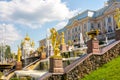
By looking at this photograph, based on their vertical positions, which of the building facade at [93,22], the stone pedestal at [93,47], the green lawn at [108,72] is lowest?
the green lawn at [108,72]

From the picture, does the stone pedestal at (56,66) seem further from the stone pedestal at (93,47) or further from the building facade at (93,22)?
the building facade at (93,22)

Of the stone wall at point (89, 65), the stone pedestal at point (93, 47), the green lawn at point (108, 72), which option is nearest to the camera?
the green lawn at point (108, 72)

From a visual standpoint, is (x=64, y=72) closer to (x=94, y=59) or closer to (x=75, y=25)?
(x=94, y=59)

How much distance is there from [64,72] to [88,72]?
1354mm

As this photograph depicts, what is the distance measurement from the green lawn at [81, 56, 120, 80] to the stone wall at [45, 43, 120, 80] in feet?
1.15

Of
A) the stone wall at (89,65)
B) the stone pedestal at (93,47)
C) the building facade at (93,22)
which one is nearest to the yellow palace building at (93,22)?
the building facade at (93,22)

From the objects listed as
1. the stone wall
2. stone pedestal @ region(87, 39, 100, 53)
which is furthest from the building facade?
stone pedestal @ region(87, 39, 100, 53)

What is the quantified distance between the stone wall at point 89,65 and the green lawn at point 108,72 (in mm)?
350

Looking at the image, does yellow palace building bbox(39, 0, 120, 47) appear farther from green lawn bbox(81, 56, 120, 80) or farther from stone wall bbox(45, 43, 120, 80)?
green lawn bbox(81, 56, 120, 80)

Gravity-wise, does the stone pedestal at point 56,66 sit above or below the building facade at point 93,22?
below

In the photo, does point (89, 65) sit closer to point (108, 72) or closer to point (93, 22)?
point (108, 72)

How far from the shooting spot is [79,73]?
13.6 metres

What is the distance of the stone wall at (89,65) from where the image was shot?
1351 centimetres

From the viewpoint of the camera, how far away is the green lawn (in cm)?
1185
